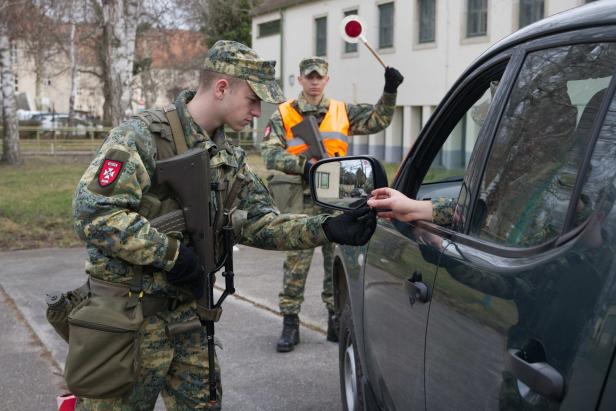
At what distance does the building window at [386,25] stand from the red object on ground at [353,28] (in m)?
18.9

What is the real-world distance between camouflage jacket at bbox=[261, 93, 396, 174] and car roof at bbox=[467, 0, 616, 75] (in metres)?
3.03

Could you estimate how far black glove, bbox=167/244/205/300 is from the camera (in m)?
2.71

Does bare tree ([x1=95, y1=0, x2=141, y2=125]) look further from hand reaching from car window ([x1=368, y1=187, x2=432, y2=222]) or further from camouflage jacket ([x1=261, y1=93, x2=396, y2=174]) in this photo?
hand reaching from car window ([x1=368, y1=187, x2=432, y2=222])

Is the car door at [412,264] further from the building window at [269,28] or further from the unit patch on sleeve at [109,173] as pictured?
the building window at [269,28]

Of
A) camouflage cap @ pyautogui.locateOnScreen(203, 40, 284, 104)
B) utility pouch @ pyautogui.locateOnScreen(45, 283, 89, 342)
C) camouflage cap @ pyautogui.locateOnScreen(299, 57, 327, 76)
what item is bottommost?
utility pouch @ pyautogui.locateOnScreen(45, 283, 89, 342)

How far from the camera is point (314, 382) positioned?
481cm

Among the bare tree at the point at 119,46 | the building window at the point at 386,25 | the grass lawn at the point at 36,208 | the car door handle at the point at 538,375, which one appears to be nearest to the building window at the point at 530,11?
the building window at the point at 386,25

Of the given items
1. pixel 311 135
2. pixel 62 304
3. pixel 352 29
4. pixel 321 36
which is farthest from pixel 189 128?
pixel 321 36

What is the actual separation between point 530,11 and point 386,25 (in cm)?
714

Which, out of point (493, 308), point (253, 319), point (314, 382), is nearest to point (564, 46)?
point (493, 308)

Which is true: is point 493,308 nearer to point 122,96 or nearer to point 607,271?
point 607,271

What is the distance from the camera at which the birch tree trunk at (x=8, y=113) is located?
21078mm

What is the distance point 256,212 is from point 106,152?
76cm

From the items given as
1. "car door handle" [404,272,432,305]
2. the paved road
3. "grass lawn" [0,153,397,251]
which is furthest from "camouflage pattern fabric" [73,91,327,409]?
"grass lawn" [0,153,397,251]
